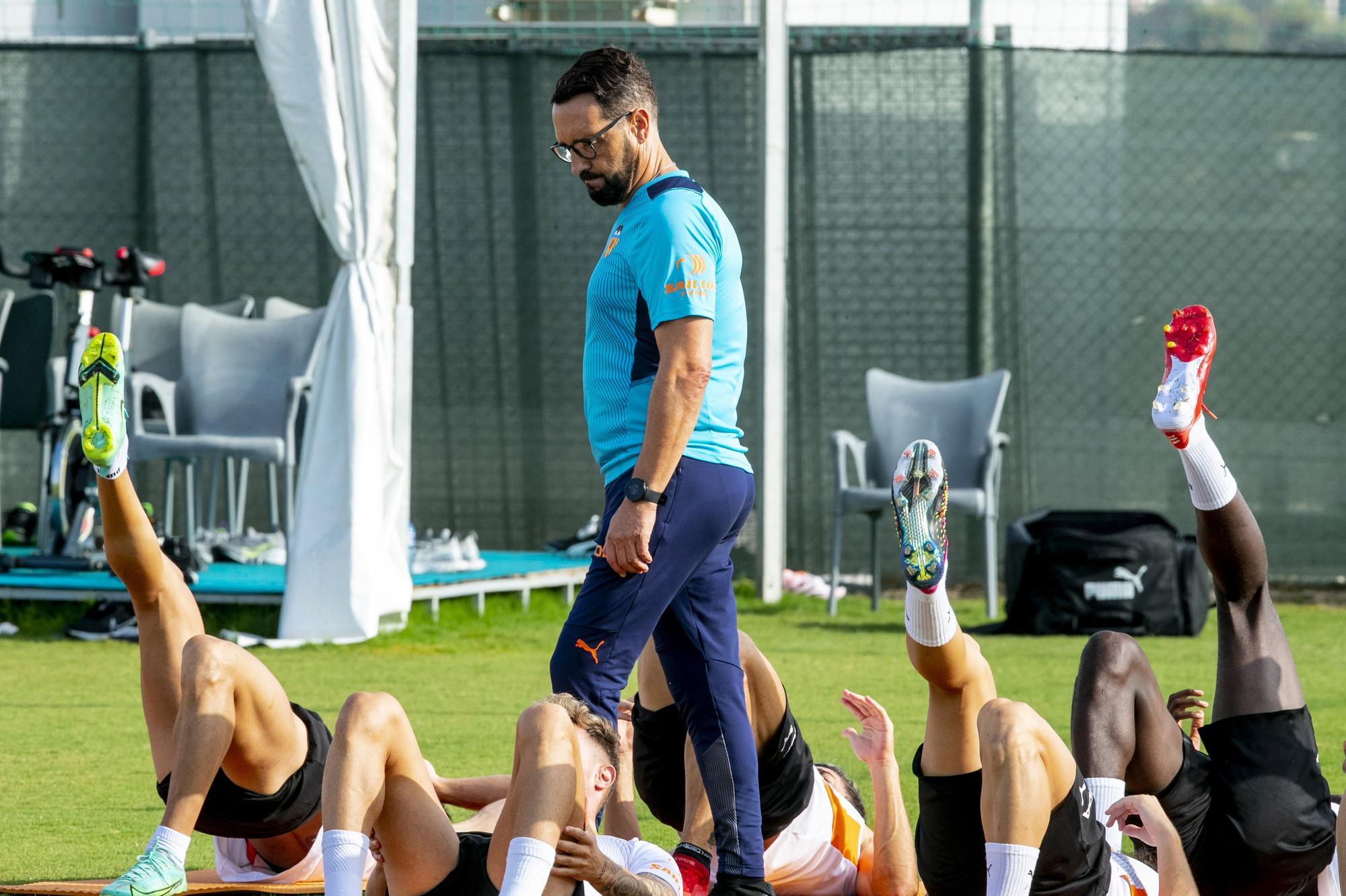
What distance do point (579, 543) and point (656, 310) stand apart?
514 cm

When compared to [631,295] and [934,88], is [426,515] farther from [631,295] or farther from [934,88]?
[631,295]

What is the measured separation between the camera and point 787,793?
2654 mm

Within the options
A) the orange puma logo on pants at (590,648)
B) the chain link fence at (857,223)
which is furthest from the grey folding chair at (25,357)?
the orange puma logo on pants at (590,648)

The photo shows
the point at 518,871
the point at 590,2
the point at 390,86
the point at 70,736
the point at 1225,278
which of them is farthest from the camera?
the point at 590,2

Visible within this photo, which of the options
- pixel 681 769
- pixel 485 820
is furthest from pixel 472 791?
pixel 681 769

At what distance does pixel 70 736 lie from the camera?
4.01 meters

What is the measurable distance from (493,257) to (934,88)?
2.29m

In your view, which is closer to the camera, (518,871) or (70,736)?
(518,871)

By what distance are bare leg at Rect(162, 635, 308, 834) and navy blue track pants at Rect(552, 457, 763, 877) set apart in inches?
19.1

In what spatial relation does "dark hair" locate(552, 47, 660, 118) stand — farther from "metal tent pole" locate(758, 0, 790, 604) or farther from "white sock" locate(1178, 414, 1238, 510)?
"metal tent pole" locate(758, 0, 790, 604)

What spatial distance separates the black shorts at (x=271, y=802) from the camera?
8.07 feet

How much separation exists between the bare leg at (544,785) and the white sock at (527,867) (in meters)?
0.01

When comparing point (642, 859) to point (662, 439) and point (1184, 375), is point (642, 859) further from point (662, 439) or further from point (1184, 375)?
point (1184, 375)

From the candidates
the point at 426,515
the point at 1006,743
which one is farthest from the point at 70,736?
the point at 426,515
